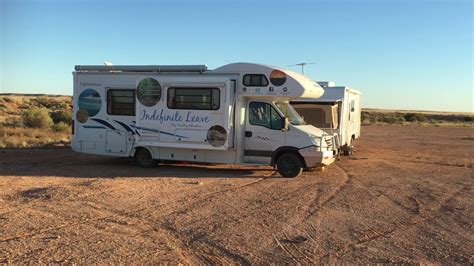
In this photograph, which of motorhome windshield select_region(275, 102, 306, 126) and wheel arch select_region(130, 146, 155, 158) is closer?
motorhome windshield select_region(275, 102, 306, 126)

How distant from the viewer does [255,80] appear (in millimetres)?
13719

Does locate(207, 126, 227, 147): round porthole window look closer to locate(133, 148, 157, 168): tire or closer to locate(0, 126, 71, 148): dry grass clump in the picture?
locate(133, 148, 157, 168): tire

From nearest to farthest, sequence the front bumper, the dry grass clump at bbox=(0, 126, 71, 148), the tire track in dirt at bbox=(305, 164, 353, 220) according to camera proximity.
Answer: the tire track in dirt at bbox=(305, 164, 353, 220) → the front bumper → the dry grass clump at bbox=(0, 126, 71, 148)

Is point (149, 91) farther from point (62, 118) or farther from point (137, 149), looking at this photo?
point (62, 118)

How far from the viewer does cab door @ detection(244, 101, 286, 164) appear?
13719 millimetres

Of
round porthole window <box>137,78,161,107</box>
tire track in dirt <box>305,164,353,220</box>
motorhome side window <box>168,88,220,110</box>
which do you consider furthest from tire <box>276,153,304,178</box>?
round porthole window <box>137,78,161,107</box>

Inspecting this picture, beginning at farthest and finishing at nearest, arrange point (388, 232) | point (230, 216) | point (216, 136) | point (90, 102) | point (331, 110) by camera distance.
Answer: point (331, 110) < point (90, 102) < point (216, 136) < point (230, 216) < point (388, 232)

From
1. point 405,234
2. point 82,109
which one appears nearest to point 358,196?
point 405,234

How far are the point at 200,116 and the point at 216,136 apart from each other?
73 cm

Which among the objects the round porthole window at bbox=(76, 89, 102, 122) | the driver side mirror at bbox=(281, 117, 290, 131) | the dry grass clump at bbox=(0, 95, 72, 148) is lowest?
the dry grass clump at bbox=(0, 95, 72, 148)

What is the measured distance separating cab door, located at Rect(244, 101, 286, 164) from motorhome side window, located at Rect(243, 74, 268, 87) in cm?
52

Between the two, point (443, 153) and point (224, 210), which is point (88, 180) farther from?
point (443, 153)

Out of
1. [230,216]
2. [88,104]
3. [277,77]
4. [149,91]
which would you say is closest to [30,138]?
[88,104]

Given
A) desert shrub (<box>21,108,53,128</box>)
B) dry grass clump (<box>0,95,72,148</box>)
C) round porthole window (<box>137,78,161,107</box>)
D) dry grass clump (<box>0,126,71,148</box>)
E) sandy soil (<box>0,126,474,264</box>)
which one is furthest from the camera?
desert shrub (<box>21,108,53,128</box>)
